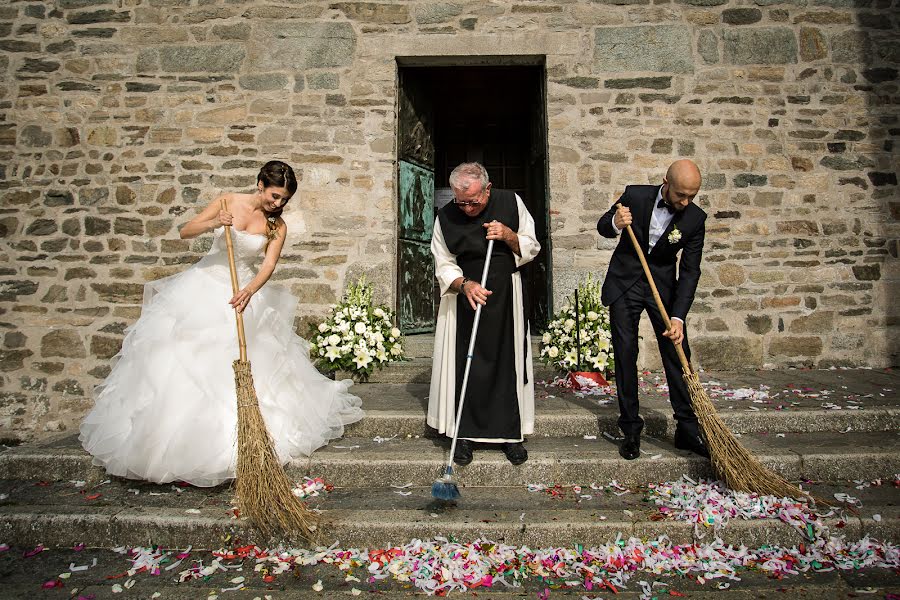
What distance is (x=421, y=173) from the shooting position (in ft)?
21.6

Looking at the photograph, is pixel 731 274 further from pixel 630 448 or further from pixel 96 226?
pixel 96 226

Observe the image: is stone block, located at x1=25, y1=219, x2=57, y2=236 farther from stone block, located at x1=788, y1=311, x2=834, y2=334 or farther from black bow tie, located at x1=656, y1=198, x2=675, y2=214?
stone block, located at x1=788, y1=311, x2=834, y2=334

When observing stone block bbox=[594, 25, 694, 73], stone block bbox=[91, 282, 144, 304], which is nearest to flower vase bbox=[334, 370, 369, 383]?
stone block bbox=[91, 282, 144, 304]

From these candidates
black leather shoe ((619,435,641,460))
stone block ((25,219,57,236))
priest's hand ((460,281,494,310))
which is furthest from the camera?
stone block ((25,219,57,236))

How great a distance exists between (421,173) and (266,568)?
487 centimetres

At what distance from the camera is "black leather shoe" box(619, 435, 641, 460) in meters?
3.39

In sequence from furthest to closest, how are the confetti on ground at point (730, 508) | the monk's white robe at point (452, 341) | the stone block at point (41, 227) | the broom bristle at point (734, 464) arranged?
the stone block at point (41, 227)
the monk's white robe at point (452, 341)
the broom bristle at point (734, 464)
the confetti on ground at point (730, 508)

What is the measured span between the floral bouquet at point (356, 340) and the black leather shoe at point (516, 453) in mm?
2084

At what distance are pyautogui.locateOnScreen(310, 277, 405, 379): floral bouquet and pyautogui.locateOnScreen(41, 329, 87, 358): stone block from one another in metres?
2.68

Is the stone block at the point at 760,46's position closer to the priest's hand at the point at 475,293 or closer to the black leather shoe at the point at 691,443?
the black leather shoe at the point at 691,443

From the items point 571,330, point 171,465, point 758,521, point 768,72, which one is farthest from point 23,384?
point 768,72

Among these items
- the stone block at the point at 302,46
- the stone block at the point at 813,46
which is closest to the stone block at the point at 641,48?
the stone block at the point at 813,46

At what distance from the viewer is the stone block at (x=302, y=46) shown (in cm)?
597

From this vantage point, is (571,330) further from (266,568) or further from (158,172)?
(158,172)
